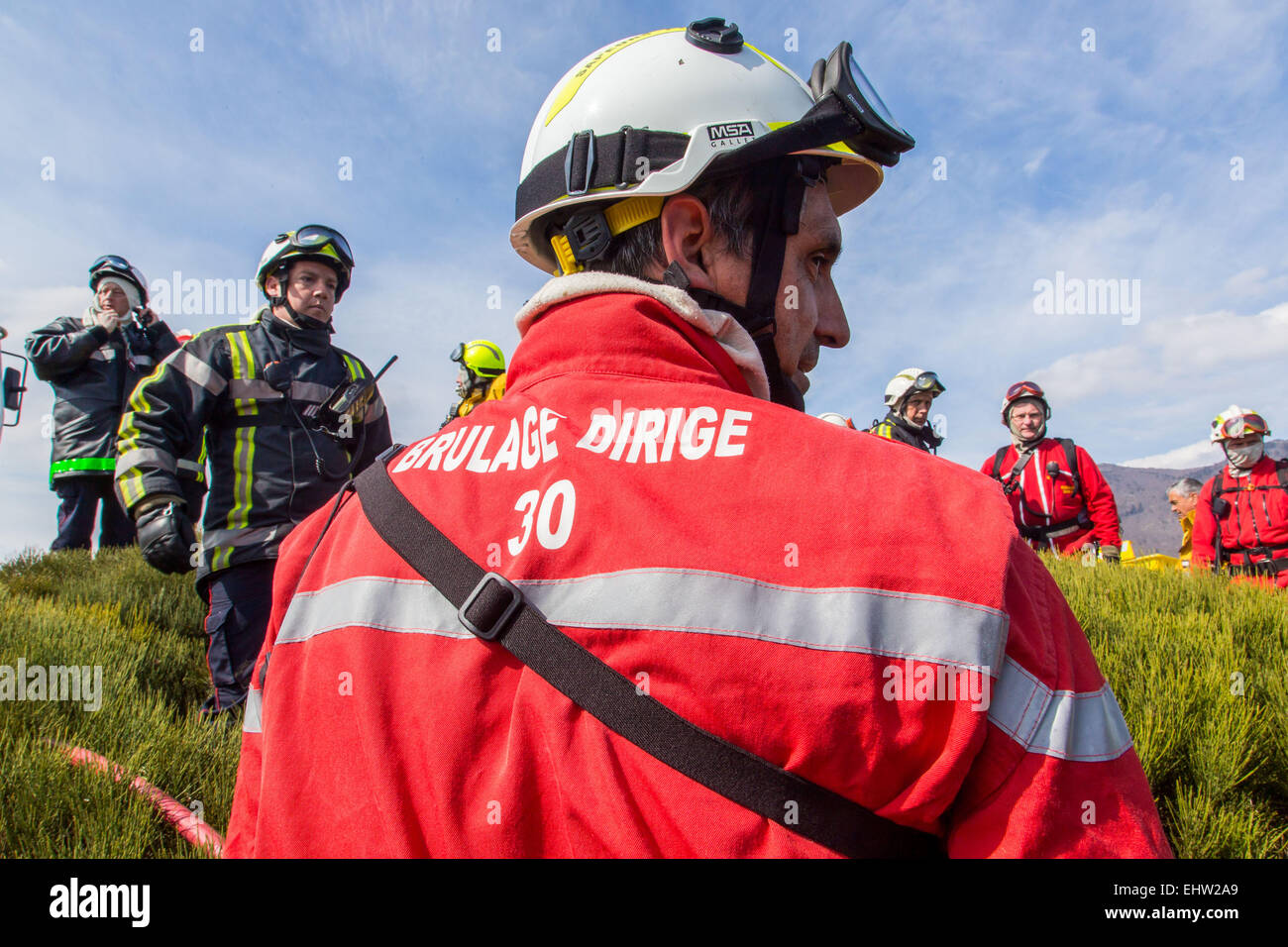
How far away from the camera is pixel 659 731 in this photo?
94 centimetres

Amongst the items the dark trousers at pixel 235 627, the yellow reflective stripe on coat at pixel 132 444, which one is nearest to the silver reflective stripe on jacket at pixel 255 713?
the dark trousers at pixel 235 627

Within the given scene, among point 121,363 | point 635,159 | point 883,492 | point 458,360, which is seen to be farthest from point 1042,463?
point 121,363

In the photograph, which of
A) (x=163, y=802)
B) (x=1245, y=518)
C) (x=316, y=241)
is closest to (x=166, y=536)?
(x=163, y=802)

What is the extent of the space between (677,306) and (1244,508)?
1064 cm

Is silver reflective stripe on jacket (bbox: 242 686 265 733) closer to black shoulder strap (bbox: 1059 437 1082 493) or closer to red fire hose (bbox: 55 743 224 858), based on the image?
red fire hose (bbox: 55 743 224 858)

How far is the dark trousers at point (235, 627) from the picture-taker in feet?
13.6

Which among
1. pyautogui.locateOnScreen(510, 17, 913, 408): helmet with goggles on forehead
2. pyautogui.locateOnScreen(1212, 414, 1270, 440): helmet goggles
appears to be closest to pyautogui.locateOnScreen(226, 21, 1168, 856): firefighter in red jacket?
pyautogui.locateOnScreen(510, 17, 913, 408): helmet with goggles on forehead

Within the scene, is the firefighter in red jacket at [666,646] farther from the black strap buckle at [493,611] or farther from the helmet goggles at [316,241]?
the helmet goggles at [316,241]

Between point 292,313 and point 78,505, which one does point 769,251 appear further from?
Answer: point 78,505

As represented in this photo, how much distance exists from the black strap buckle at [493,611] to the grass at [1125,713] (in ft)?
6.78

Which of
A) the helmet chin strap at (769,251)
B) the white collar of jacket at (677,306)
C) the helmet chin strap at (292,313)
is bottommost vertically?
the white collar of jacket at (677,306)

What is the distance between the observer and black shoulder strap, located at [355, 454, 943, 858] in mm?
921
